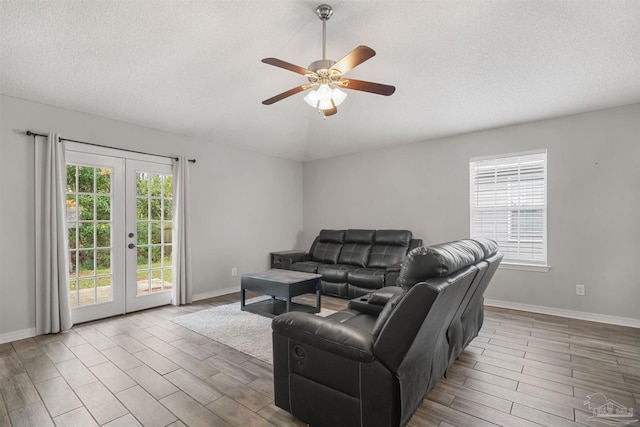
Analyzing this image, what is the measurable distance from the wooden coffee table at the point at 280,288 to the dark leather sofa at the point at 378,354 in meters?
1.81

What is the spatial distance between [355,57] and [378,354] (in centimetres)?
190

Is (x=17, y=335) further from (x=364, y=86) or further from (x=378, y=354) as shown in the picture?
(x=364, y=86)

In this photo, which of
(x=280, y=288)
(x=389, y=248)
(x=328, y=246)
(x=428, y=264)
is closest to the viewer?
(x=428, y=264)

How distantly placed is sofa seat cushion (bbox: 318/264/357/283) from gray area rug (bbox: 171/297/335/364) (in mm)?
769

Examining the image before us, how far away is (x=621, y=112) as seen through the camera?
3.71m

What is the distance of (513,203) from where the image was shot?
4477mm

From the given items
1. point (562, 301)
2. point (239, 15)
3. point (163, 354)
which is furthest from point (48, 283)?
point (562, 301)

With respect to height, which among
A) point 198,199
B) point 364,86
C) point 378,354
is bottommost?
point 378,354

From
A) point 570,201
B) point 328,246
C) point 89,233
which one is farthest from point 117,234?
point 570,201

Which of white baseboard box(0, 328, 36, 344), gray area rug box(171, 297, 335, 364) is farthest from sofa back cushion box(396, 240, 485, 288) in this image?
white baseboard box(0, 328, 36, 344)

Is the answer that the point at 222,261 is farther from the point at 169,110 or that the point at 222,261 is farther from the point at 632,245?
the point at 632,245

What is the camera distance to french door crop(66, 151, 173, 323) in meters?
3.80

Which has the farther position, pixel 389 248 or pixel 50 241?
pixel 389 248

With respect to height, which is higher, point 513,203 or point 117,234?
point 513,203
